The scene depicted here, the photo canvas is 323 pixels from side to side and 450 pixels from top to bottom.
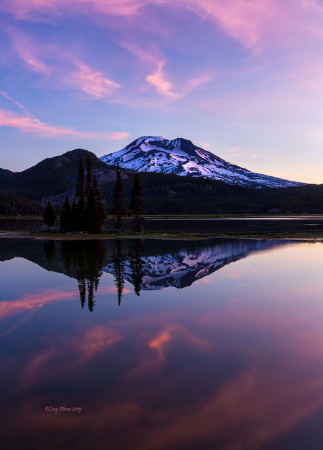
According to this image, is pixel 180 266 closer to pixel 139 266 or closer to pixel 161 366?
pixel 139 266

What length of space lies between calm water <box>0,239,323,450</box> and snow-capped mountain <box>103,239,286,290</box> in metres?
1.43

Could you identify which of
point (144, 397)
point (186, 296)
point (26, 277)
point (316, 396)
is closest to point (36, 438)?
point (144, 397)

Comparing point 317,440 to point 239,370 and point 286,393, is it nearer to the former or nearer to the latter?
point 286,393

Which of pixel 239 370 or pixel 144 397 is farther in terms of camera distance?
pixel 239 370

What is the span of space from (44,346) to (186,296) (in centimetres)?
851

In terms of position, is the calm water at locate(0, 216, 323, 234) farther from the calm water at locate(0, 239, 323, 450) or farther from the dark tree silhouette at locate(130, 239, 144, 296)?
the calm water at locate(0, 239, 323, 450)

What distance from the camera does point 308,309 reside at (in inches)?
609

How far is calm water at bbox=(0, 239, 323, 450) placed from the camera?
696cm

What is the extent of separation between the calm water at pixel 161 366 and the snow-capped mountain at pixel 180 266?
1433 millimetres

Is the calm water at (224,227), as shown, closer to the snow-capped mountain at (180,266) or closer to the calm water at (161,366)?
the snow-capped mountain at (180,266)

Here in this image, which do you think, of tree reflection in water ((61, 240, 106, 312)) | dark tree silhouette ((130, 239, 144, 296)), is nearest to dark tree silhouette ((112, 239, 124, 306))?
dark tree silhouette ((130, 239, 144, 296))

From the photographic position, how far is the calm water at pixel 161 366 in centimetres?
696

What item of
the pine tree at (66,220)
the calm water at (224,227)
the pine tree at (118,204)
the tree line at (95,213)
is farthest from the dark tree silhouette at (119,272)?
the calm water at (224,227)

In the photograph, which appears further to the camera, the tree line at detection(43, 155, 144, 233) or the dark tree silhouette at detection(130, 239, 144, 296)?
the tree line at detection(43, 155, 144, 233)
